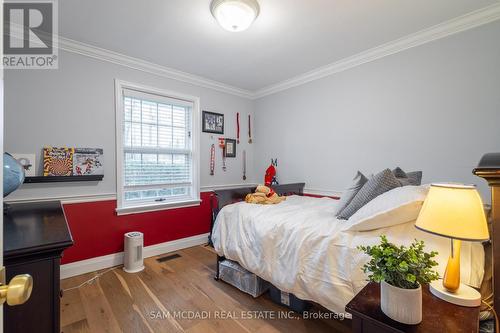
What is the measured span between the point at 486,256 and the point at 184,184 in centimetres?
300

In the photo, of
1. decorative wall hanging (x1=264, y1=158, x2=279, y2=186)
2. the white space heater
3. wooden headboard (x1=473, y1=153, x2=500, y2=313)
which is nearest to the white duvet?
wooden headboard (x1=473, y1=153, x2=500, y2=313)

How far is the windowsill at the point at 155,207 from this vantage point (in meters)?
2.68

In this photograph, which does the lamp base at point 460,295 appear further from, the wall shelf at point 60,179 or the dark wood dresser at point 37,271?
the wall shelf at point 60,179

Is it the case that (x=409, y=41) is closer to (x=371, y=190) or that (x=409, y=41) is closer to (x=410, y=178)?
(x=410, y=178)

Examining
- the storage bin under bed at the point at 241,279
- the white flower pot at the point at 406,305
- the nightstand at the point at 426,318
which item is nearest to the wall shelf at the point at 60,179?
the storage bin under bed at the point at 241,279

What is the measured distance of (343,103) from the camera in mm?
2830

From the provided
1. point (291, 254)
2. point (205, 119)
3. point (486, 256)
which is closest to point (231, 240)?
point (291, 254)

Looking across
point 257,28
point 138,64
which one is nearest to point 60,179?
point 138,64

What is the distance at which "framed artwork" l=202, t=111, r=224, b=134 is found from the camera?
3393 mm

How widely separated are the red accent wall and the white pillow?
2.34 meters

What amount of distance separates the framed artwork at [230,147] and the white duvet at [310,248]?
1640mm

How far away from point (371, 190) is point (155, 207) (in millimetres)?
2476

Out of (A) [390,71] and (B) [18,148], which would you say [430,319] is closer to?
(A) [390,71]

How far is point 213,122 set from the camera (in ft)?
11.4
